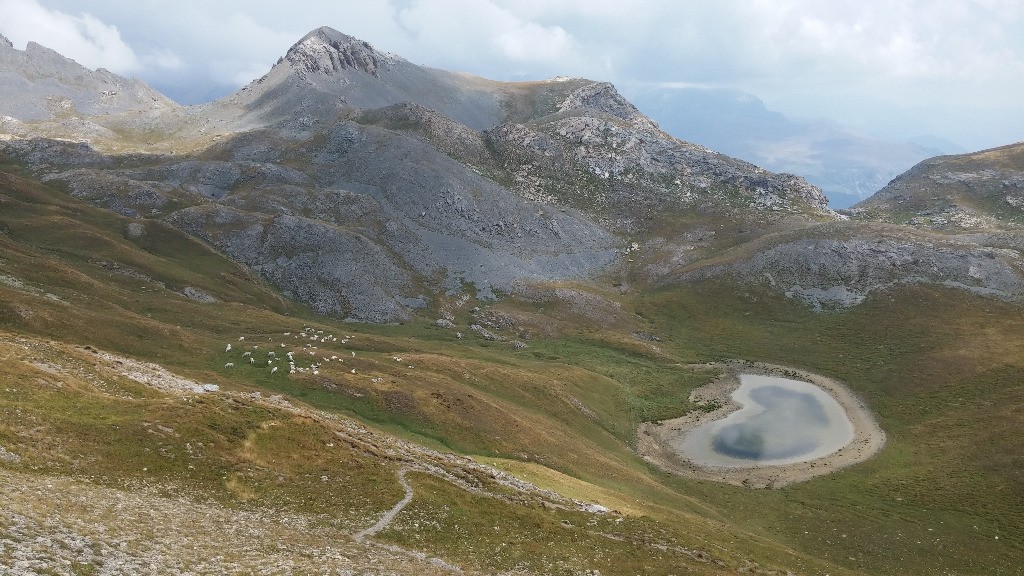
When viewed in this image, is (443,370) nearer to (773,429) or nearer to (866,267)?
(773,429)

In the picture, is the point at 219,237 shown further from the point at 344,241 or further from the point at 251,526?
the point at 251,526

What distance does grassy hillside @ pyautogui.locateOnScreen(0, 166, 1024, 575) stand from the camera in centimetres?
3512

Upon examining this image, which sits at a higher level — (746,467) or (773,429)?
(773,429)

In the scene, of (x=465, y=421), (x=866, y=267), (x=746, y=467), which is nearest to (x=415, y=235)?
(x=465, y=421)

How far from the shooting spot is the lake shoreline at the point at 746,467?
78.8 m

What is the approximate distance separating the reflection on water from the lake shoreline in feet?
4.43

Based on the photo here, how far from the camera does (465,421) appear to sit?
6569 centimetres

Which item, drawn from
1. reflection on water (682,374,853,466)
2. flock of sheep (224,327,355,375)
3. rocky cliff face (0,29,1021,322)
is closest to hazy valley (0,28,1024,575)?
flock of sheep (224,327,355,375)

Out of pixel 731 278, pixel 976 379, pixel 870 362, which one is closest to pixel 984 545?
pixel 976 379

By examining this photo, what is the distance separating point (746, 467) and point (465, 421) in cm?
4316

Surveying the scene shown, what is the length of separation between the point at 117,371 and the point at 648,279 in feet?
476

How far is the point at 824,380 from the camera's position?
113000mm

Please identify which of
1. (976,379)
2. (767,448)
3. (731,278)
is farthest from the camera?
(731,278)

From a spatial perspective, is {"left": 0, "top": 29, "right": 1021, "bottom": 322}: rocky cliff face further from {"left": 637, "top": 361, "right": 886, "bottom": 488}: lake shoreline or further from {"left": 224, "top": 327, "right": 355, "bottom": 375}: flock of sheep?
{"left": 224, "top": 327, "right": 355, "bottom": 375}: flock of sheep
